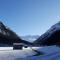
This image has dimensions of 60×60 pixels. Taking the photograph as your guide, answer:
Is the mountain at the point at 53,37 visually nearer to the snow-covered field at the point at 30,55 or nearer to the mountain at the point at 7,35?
the mountain at the point at 7,35

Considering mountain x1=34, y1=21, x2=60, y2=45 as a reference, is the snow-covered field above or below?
below

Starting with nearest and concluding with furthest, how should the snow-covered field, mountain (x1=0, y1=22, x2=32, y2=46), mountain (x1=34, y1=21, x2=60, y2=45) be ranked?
1. the snow-covered field
2. mountain (x1=34, y1=21, x2=60, y2=45)
3. mountain (x1=0, y1=22, x2=32, y2=46)

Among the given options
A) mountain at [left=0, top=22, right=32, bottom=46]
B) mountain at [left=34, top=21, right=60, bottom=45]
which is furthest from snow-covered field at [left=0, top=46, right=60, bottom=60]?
mountain at [left=0, top=22, right=32, bottom=46]

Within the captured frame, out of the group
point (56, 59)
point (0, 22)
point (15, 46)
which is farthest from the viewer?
point (0, 22)

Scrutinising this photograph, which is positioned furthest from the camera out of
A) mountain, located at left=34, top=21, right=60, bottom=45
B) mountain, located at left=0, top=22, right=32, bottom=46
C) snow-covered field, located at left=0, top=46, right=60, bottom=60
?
mountain, located at left=0, top=22, right=32, bottom=46

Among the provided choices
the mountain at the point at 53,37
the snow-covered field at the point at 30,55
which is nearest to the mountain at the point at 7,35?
the mountain at the point at 53,37

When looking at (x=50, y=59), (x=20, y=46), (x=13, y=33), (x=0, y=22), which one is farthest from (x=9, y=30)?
(x=50, y=59)

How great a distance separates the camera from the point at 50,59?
49.3 ft

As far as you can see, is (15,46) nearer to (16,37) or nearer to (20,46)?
(20,46)

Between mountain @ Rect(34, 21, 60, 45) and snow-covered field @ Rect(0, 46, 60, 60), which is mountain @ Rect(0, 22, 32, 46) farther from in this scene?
snow-covered field @ Rect(0, 46, 60, 60)

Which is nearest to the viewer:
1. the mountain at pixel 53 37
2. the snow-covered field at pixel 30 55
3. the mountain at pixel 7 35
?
the snow-covered field at pixel 30 55

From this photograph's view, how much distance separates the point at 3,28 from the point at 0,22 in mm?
5054

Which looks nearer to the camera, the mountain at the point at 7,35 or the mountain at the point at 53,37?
the mountain at the point at 53,37

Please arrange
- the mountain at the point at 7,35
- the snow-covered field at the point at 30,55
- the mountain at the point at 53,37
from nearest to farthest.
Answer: the snow-covered field at the point at 30,55
the mountain at the point at 53,37
the mountain at the point at 7,35
